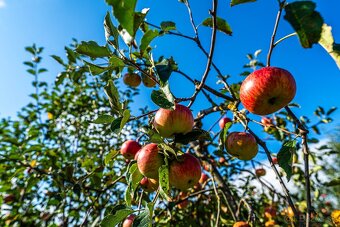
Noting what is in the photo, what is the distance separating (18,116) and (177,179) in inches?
177

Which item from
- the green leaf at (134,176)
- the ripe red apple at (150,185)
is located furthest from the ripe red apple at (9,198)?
the green leaf at (134,176)

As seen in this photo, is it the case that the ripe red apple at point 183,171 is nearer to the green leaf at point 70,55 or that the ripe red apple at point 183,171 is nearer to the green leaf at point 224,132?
the green leaf at point 224,132

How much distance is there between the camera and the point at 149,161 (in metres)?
1.43

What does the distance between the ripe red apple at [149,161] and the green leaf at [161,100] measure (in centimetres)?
37

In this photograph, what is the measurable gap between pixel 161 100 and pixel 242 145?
0.92 m

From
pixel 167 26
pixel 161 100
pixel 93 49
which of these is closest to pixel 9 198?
pixel 93 49

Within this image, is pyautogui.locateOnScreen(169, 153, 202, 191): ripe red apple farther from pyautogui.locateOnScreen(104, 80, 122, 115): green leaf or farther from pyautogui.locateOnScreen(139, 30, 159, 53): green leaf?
pyautogui.locateOnScreen(139, 30, 159, 53): green leaf

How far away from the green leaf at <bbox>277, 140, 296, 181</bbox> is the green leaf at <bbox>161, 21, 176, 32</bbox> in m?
0.92

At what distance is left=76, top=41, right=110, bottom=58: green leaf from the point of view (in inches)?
53.5

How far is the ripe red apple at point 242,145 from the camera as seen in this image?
1.89 meters

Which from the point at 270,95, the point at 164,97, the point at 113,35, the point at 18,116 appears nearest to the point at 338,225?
the point at 270,95

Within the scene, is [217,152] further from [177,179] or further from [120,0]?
[120,0]

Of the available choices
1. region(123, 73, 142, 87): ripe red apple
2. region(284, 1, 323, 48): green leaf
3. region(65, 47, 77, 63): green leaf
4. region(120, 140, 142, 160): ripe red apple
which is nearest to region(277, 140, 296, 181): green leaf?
region(284, 1, 323, 48): green leaf

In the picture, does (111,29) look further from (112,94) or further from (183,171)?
(183,171)
